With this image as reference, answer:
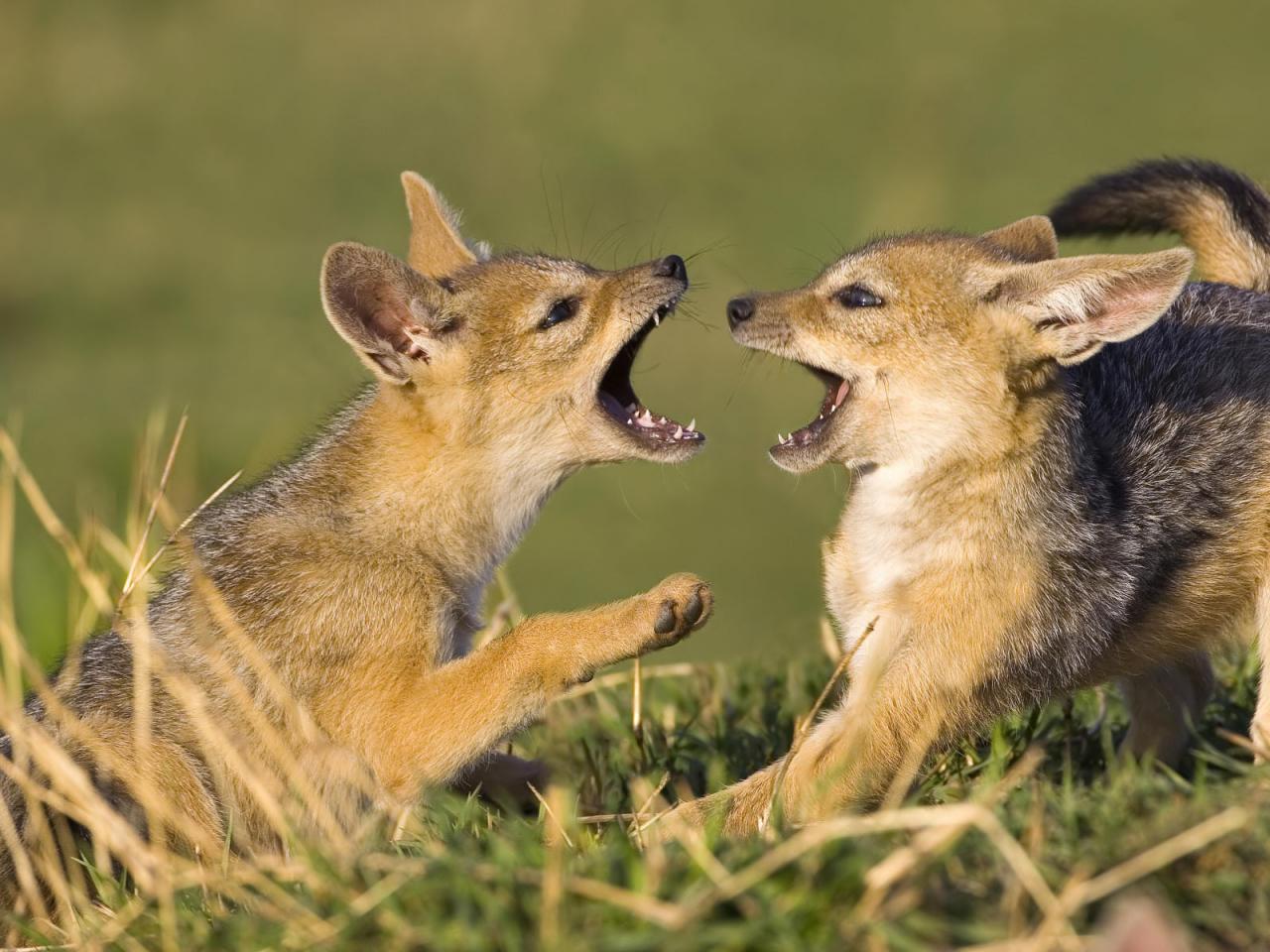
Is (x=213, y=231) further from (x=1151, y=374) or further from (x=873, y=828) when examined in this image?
(x=873, y=828)

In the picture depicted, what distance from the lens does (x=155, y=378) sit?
15.0m

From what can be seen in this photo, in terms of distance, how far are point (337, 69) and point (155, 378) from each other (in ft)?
16.4

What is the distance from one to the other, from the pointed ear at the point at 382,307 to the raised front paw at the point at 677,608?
1353 mm

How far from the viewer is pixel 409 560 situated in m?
6.22

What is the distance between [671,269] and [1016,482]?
1.48 meters

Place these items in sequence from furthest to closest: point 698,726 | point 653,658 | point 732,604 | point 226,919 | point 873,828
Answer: point 732,604
point 653,658
point 698,726
point 226,919
point 873,828

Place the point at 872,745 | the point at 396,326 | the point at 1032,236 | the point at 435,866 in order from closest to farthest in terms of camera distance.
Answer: the point at 435,866 < the point at 872,745 < the point at 396,326 < the point at 1032,236

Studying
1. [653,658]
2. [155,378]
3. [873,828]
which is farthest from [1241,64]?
[873,828]

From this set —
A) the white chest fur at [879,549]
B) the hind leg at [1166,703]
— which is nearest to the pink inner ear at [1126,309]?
the white chest fur at [879,549]

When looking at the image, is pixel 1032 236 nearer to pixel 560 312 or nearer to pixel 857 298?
pixel 857 298

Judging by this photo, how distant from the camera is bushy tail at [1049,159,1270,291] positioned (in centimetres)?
709

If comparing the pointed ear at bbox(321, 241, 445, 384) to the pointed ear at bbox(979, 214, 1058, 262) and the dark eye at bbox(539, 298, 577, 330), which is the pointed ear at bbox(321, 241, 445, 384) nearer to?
the dark eye at bbox(539, 298, 577, 330)

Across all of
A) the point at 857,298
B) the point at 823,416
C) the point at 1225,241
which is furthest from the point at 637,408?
the point at 1225,241

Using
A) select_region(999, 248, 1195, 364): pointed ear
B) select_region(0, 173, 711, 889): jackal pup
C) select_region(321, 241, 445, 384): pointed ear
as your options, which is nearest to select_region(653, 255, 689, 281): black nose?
select_region(0, 173, 711, 889): jackal pup
